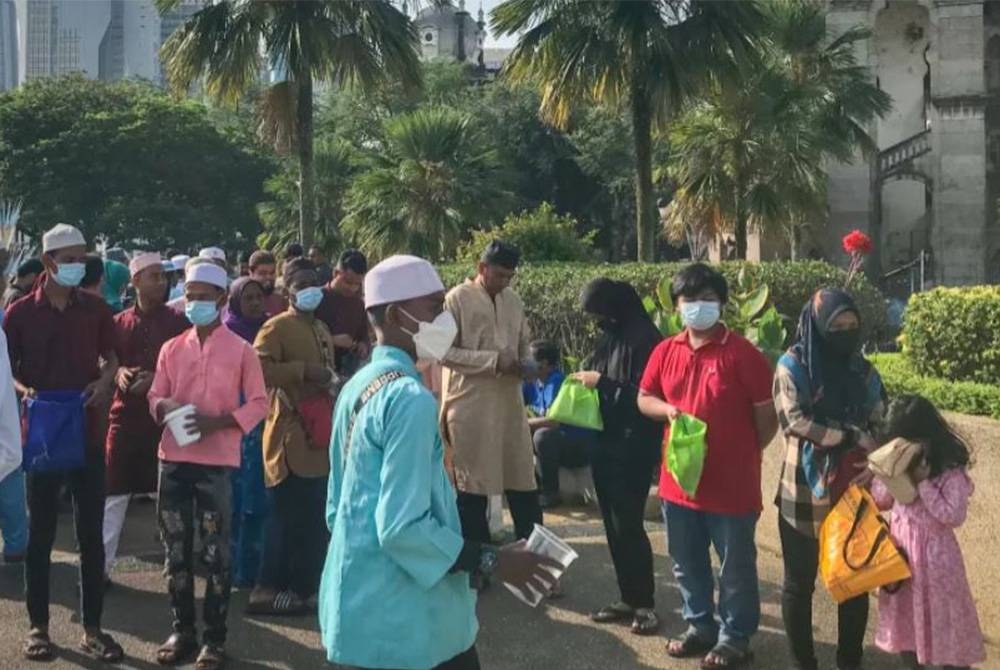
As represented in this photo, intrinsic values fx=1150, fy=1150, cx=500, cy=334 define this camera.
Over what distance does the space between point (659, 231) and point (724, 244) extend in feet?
7.04

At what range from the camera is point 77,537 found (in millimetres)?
5375

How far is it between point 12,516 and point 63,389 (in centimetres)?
213

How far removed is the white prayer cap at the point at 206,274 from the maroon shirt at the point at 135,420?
31.7 inches

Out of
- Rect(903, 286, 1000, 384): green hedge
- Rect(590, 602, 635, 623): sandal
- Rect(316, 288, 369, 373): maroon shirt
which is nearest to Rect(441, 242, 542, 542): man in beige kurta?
Rect(590, 602, 635, 623): sandal

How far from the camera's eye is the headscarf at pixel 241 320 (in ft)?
22.2

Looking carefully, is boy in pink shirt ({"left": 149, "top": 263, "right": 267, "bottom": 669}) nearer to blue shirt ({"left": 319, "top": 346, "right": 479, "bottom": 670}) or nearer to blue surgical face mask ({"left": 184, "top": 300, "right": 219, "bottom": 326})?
blue surgical face mask ({"left": 184, "top": 300, "right": 219, "bottom": 326})

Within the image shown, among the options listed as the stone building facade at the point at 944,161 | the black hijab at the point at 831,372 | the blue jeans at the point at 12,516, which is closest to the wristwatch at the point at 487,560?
the black hijab at the point at 831,372

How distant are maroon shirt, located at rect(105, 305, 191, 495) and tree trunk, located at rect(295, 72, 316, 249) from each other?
8.83 metres

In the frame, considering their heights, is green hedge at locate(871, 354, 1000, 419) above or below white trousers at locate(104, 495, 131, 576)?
above

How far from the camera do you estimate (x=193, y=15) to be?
48.0ft

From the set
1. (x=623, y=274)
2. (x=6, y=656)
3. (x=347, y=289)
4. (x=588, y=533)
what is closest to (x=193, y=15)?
(x=623, y=274)

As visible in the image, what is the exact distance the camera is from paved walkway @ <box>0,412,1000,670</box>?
532 centimetres

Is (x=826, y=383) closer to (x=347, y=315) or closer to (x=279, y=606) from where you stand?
(x=279, y=606)

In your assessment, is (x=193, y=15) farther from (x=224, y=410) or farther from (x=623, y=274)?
(x=224, y=410)
